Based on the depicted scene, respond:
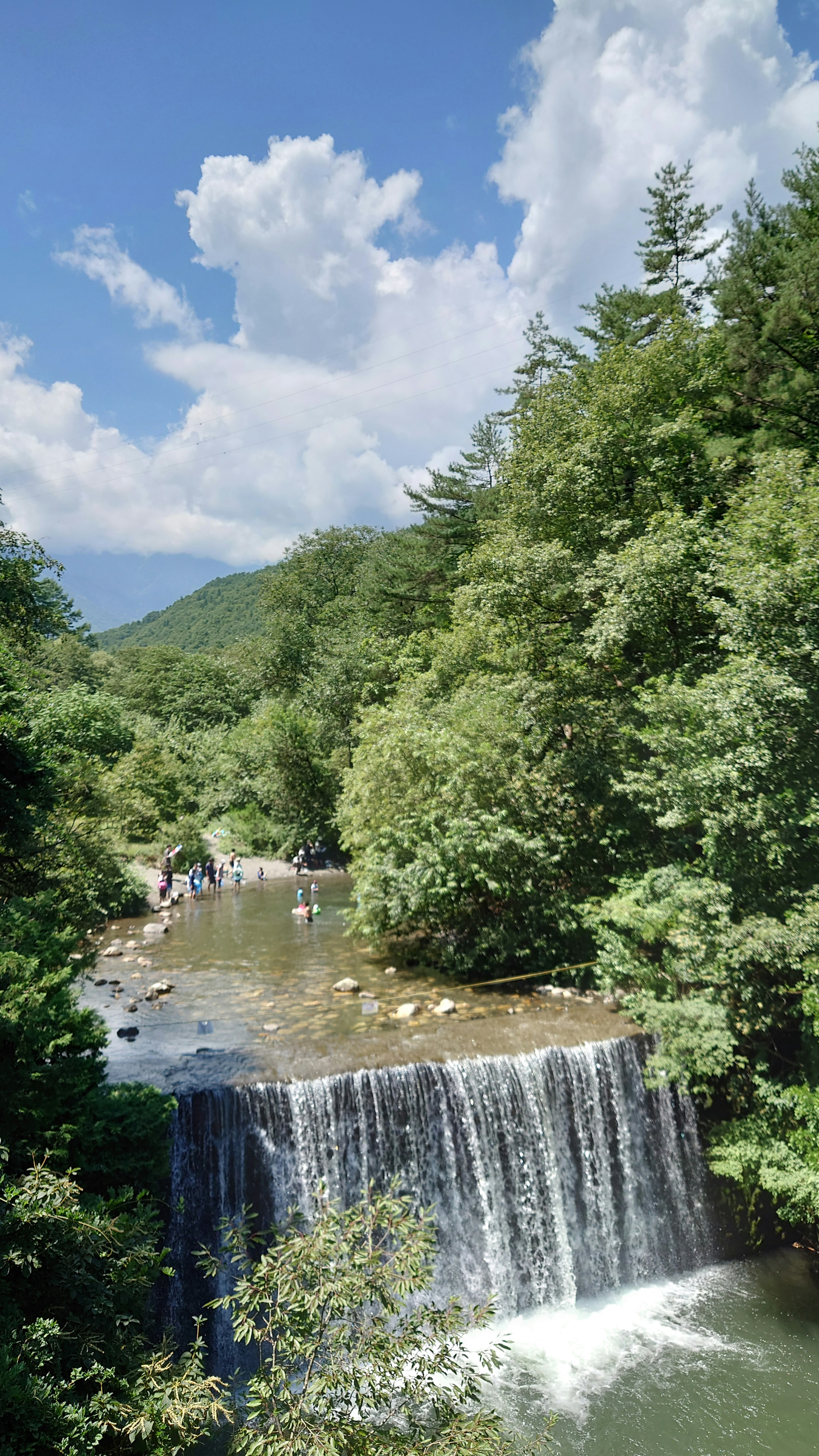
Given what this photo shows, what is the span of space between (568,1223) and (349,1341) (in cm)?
703

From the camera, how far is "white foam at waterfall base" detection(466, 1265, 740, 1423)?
877cm

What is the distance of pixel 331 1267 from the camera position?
5.10 metres

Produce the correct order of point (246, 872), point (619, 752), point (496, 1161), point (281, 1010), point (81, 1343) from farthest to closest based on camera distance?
point (246, 872) < point (619, 752) < point (281, 1010) < point (496, 1161) < point (81, 1343)

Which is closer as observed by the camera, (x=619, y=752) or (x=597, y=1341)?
(x=597, y=1341)

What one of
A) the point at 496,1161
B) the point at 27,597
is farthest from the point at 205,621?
the point at 496,1161

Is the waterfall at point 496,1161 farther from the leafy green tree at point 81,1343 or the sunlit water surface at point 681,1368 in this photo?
the leafy green tree at point 81,1343

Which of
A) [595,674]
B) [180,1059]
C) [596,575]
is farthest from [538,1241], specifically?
[596,575]

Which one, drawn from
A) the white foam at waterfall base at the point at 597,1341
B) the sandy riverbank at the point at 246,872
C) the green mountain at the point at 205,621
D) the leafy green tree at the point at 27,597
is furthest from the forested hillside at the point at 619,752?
the green mountain at the point at 205,621

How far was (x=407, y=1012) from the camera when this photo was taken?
13109mm

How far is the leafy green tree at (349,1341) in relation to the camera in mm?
4656

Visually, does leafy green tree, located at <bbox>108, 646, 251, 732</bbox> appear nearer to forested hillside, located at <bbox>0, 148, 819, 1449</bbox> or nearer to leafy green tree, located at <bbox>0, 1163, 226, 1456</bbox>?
forested hillside, located at <bbox>0, 148, 819, 1449</bbox>

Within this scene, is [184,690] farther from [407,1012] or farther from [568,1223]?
[568,1223]

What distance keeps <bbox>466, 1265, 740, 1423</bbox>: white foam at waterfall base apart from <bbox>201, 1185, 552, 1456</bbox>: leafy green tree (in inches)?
172

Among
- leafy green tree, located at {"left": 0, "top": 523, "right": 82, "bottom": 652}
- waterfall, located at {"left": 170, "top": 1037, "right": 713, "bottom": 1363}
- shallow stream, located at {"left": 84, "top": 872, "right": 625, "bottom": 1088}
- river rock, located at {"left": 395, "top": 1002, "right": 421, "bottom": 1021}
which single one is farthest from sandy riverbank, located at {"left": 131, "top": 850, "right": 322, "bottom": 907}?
waterfall, located at {"left": 170, "top": 1037, "right": 713, "bottom": 1363}
